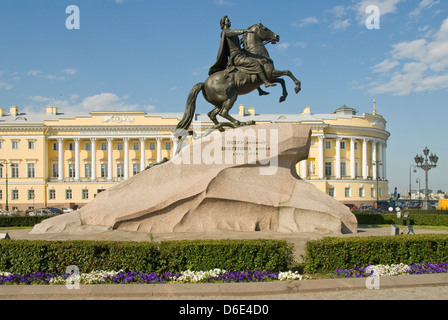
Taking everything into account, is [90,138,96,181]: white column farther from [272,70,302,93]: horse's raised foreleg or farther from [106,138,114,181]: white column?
[272,70,302,93]: horse's raised foreleg

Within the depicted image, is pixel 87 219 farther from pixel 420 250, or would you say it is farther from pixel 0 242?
pixel 420 250

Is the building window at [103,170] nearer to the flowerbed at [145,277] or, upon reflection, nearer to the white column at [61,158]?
A: the white column at [61,158]

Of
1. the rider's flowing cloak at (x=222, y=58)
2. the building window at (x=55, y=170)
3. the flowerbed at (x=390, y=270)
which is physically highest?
the rider's flowing cloak at (x=222, y=58)

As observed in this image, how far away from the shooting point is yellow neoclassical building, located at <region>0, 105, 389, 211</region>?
2411 inches

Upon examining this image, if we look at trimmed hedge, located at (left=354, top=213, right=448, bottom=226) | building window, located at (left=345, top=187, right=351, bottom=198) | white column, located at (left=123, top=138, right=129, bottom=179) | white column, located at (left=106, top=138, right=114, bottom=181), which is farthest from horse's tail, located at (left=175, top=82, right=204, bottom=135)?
building window, located at (left=345, top=187, right=351, bottom=198)

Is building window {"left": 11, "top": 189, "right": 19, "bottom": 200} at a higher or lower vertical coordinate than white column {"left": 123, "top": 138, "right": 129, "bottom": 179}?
lower

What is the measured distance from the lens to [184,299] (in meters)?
6.35

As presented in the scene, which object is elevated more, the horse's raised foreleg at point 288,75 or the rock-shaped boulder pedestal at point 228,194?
the horse's raised foreleg at point 288,75

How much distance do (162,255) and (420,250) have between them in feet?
16.3

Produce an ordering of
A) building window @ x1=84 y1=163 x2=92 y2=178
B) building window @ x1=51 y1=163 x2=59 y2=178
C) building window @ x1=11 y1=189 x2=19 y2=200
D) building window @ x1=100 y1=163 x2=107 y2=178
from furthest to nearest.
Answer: building window @ x1=100 y1=163 x2=107 y2=178 < building window @ x1=84 y1=163 x2=92 y2=178 < building window @ x1=51 y1=163 x2=59 y2=178 < building window @ x1=11 y1=189 x2=19 y2=200

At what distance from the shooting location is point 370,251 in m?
8.24

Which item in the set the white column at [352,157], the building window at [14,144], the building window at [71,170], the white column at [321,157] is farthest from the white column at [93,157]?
the white column at [352,157]

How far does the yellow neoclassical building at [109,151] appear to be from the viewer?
6125 cm

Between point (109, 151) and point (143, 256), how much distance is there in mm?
57671
